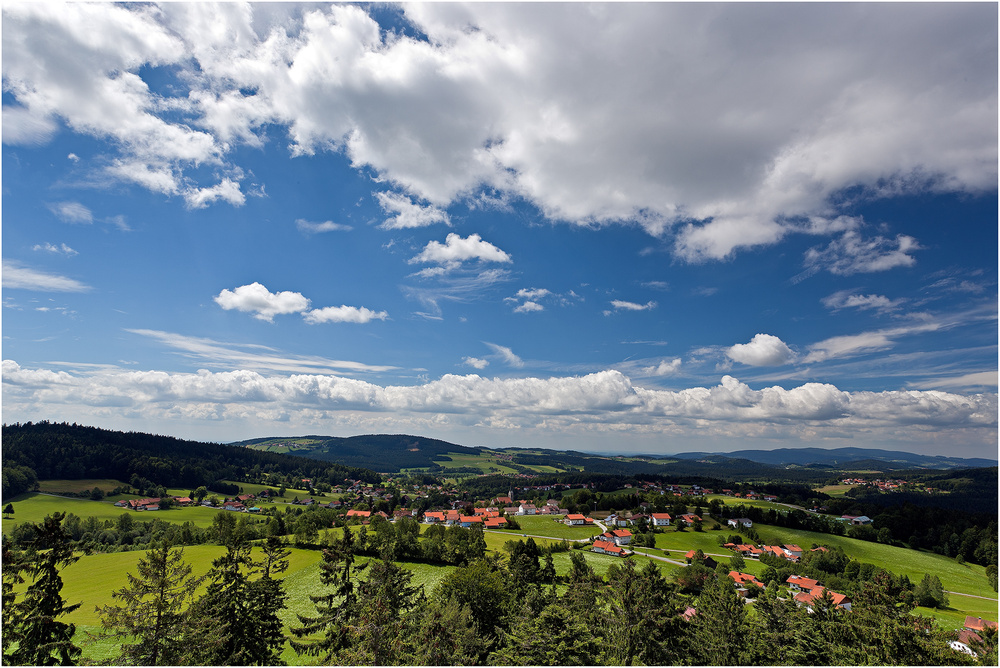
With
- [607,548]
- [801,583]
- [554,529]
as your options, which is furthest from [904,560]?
[554,529]

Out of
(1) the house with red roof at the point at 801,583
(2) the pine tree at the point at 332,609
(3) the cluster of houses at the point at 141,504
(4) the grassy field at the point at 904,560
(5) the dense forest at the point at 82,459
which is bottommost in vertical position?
(4) the grassy field at the point at 904,560

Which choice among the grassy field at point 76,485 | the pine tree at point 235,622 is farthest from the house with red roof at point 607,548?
the grassy field at point 76,485

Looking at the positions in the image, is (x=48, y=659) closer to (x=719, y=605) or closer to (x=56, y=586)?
(x=56, y=586)

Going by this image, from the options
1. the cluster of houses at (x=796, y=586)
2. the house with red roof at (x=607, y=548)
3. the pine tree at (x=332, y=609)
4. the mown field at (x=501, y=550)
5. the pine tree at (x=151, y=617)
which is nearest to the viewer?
the pine tree at (x=151, y=617)

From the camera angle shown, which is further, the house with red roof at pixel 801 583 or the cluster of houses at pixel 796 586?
the house with red roof at pixel 801 583

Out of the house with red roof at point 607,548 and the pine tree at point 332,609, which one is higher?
the pine tree at point 332,609

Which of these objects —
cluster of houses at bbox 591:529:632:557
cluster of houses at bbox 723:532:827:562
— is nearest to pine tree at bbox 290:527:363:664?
cluster of houses at bbox 591:529:632:557

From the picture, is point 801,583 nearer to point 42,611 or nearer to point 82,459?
point 42,611

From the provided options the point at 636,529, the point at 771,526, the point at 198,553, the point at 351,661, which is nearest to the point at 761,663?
the point at 351,661

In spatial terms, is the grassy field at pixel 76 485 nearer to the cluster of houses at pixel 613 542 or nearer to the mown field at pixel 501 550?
the mown field at pixel 501 550
